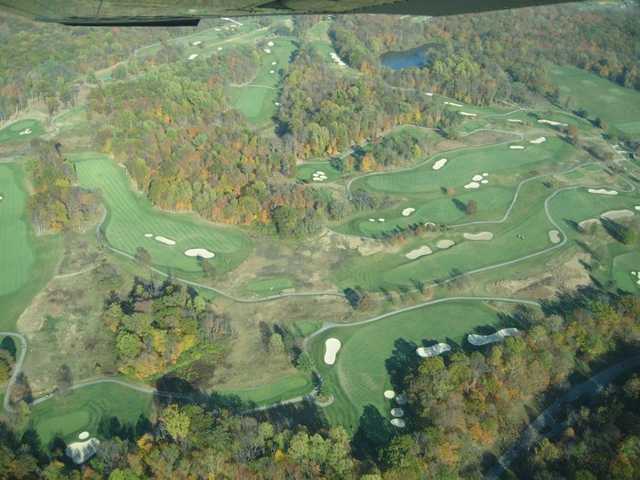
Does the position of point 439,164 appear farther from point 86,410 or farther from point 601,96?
point 86,410

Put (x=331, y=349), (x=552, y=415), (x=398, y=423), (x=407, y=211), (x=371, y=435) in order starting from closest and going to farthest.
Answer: (x=371, y=435) → (x=398, y=423) → (x=552, y=415) → (x=331, y=349) → (x=407, y=211)

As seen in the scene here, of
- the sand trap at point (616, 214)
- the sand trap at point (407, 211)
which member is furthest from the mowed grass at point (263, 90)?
the sand trap at point (616, 214)

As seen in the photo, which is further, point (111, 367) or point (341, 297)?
point (341, 297)

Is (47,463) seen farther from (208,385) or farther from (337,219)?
(337,219)

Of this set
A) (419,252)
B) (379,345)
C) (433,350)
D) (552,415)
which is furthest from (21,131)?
(552,415)

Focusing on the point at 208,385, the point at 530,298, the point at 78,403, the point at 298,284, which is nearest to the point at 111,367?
the point at 78,403

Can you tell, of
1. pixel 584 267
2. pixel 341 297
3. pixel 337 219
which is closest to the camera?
pixel 341 297

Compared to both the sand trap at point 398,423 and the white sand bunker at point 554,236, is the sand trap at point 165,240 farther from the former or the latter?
the white sand bunker at point 554,236
